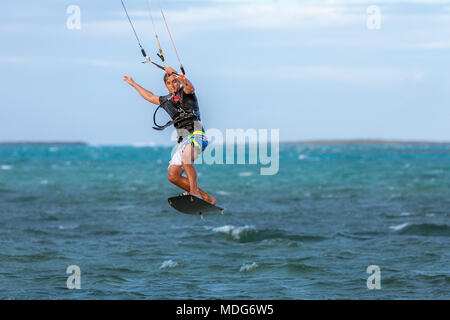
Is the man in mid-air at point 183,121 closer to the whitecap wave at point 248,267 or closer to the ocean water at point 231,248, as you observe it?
the ocean water at point 231,248

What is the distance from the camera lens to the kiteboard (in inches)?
510

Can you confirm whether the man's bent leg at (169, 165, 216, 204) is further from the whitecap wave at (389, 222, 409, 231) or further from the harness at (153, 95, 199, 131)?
the whitecap wave at (389, 222, 409, 231)

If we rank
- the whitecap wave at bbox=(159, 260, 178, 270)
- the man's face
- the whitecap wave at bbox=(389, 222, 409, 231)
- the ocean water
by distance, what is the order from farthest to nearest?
the whitecap wave at bbox=(389, 222, 409, 231) < the whitecap wave at bbox=(159, 260, 178, 270) < the ocean water < the man's face

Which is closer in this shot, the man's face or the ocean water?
the man's face

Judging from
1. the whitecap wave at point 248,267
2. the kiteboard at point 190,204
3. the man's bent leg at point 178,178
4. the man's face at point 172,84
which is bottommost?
the whitecap wave at point 248,267

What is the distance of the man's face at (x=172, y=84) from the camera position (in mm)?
12477

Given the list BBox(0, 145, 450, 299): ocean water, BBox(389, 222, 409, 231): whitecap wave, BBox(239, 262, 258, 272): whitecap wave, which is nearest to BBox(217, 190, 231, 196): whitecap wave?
BBox(0, 145, 450, 299): ocean water

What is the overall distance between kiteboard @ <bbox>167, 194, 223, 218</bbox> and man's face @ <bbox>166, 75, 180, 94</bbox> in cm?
186

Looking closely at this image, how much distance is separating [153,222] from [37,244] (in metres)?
8.07

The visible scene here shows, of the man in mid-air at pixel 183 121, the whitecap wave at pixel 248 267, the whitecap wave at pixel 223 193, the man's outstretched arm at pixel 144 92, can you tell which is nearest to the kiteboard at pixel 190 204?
the man in mid-air at pixel 183 121

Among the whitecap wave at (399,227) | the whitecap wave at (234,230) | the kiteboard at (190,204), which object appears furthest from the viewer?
the whitecap wave at (399,227)

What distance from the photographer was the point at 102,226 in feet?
115

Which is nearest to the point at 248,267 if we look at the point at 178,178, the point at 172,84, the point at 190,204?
the point at 190,204
